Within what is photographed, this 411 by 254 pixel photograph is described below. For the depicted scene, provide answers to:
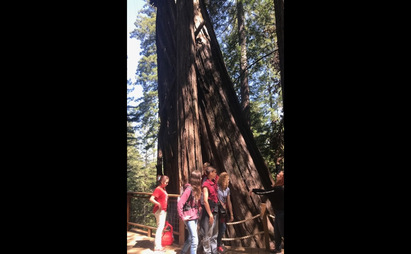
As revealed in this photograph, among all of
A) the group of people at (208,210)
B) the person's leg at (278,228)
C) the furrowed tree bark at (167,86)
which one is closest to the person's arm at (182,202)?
the group of people at (208,210)

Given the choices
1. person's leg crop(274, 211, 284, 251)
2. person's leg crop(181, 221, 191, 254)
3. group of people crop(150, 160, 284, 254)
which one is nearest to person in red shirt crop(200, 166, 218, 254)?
group of people crop(150, 160, 284, 254)

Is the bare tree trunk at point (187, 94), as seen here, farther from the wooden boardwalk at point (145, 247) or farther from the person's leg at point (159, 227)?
the wooden boardwalk at point (145, 247)

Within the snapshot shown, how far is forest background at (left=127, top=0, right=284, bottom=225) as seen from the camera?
3807mm

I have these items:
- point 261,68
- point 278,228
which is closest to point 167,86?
point 261,68

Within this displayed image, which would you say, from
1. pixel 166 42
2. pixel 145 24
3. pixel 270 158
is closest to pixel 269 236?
pixel 270 158

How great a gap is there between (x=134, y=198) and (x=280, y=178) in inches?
84.3

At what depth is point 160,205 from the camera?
12.2 feet

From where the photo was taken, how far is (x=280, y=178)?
3533 mm

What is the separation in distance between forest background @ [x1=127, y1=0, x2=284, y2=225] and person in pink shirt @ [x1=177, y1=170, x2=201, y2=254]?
2.09 feet

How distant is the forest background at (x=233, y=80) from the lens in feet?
12.5

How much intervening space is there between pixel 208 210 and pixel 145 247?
1.05 m

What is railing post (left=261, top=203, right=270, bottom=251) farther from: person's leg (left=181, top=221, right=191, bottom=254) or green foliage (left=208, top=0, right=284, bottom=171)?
person's leg (left=181, top=221, right=191, bottom=254)

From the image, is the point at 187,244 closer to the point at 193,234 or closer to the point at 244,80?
the point at 193,234
